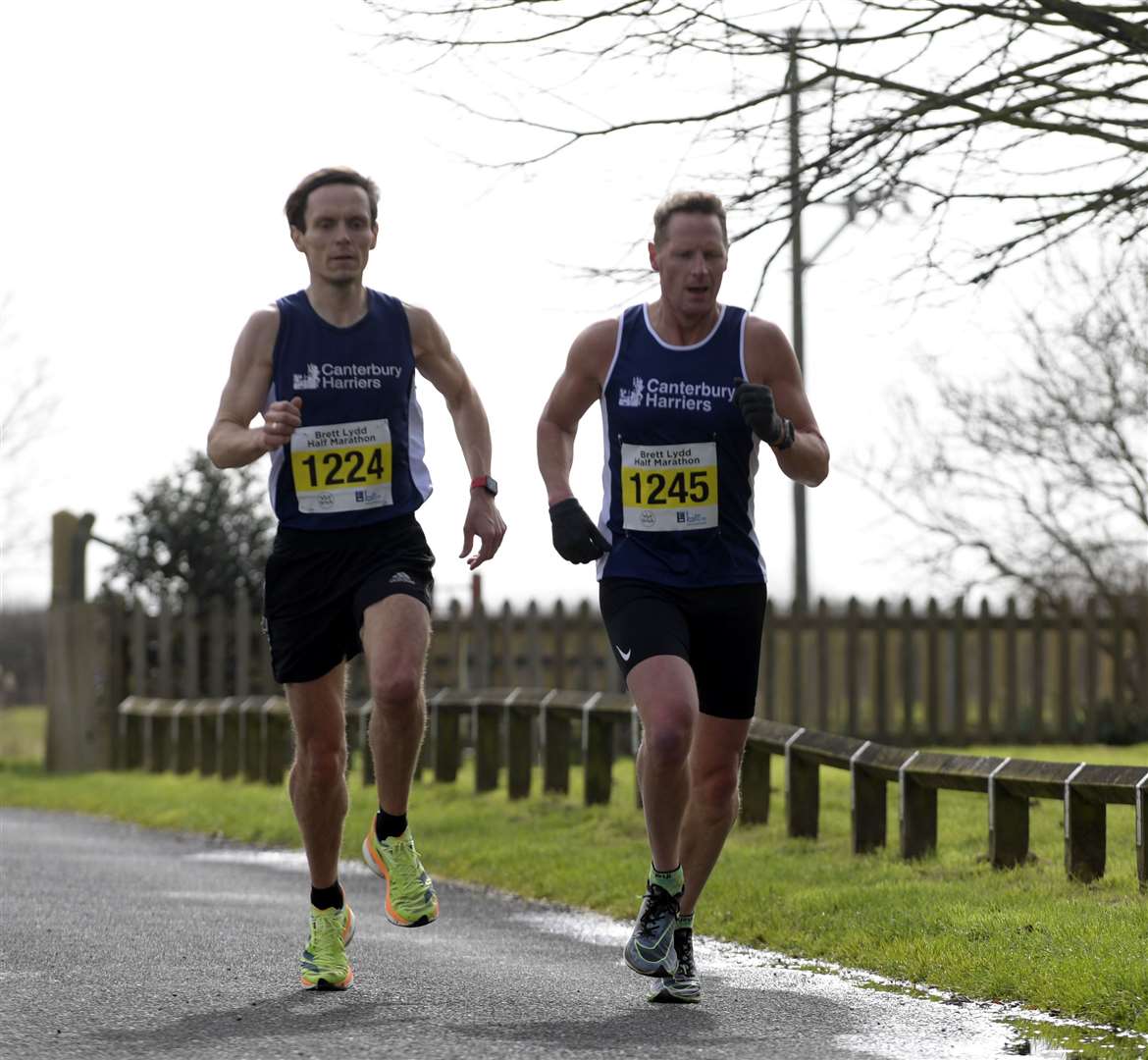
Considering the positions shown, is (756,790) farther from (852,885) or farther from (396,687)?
(396,687)

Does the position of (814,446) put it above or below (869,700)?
above

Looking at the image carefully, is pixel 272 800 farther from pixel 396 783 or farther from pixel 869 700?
pixel 396 783

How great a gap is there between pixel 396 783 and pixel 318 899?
0.43 m

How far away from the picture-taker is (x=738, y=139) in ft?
35.8

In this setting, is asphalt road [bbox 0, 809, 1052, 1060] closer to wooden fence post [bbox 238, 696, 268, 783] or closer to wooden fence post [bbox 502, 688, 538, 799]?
wooden fence post [bbox 502, 688, 538, 799]

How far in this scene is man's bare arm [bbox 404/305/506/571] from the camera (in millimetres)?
6660

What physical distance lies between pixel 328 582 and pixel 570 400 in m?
0.96

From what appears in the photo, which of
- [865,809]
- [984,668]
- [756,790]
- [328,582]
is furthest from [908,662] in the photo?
[328,582]

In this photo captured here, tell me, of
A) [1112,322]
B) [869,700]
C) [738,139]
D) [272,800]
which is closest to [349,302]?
[738,139]

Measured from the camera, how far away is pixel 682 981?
6.30 meters


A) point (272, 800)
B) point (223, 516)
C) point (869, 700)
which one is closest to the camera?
point (272, 800)

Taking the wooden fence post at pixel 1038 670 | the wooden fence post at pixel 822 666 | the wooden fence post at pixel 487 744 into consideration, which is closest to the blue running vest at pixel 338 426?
the wooden fence post at pixel 487 744

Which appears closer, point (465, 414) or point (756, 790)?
point (465, 414)

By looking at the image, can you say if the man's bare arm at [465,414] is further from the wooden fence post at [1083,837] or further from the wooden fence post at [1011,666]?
the wooden fence post at [1011,666]
